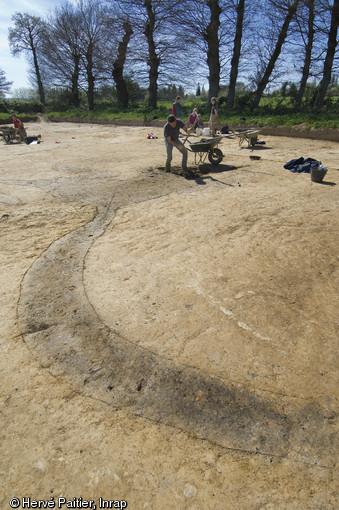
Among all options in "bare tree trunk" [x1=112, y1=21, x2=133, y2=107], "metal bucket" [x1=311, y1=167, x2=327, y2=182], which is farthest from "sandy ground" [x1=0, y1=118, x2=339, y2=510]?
"bare tree trunk" [x1=112, y1=21, x2=133, y2=107]

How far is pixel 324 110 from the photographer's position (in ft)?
53.1

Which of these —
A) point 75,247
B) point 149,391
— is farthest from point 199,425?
point 75,247

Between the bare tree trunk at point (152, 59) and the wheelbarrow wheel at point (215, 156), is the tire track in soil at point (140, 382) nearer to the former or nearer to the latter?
the wheelbarrow wheel at point (215, 156)

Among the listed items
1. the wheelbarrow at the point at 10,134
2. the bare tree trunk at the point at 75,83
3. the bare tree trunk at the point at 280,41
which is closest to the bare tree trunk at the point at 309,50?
the bare tree trunk at the point at 280,41

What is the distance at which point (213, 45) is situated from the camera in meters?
20.6

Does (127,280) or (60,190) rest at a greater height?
(60,190)

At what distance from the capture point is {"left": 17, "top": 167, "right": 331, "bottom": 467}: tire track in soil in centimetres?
214

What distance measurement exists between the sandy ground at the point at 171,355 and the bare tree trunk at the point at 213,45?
19.3m

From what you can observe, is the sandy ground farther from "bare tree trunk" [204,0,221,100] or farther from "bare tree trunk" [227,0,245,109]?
"bare tree trunk" [204,0,221,100]

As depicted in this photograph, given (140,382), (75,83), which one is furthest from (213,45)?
(140,382)

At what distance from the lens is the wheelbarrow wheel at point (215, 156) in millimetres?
8922

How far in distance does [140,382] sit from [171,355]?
382 millimetres

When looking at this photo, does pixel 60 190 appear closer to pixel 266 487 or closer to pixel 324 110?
pixel 266 487

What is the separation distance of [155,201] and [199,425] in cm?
492
